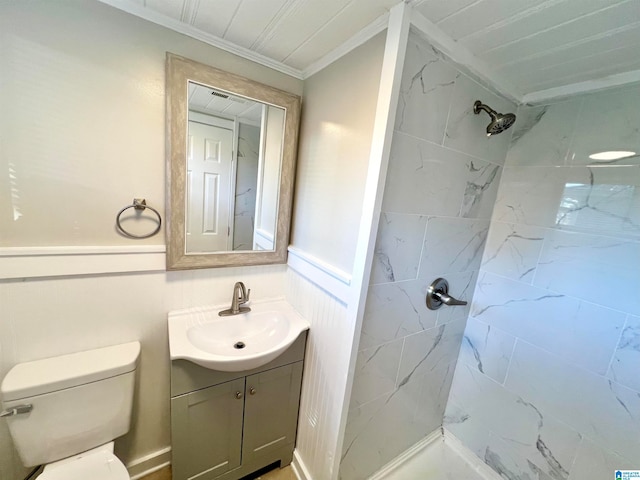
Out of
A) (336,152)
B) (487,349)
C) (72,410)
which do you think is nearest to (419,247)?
(336,152)

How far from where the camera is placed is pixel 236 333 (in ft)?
4.22

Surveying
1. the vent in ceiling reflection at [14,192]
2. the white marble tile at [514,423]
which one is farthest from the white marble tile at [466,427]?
the vent in ceiling reflection at [14,192]

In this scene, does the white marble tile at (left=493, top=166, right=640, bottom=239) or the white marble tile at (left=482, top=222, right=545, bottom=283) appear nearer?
the white marble tile at (left=493, top=166, right=640, bottom=239)

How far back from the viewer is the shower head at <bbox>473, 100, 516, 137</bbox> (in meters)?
0.99

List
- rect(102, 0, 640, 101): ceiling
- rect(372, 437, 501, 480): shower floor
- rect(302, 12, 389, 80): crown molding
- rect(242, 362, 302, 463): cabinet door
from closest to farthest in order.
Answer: rect(102, 0, 640, 101): ceiling
rect(302, 12, 389, 80): crown molding
rect(242, 362, 302, 463): cabinet door
rect(372, 437, 501, 480): shower floor

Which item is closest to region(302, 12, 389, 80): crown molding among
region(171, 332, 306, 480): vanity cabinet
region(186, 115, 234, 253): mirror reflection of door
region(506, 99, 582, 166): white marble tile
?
region(186, 115, 234, 253): mirror reflection of door

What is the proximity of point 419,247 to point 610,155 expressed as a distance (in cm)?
88

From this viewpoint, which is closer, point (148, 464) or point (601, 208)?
point (601, 208)

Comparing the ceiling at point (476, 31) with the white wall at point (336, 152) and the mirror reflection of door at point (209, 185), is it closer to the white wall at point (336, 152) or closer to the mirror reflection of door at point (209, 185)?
the white wall at point (336, 152)

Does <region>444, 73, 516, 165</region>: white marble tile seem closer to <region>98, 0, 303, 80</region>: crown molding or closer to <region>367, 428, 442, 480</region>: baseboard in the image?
<region>98, 0, 303, 80</region>: crown molding

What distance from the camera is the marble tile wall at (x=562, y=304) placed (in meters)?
0.99

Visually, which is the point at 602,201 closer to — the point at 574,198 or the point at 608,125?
the point at 574,198

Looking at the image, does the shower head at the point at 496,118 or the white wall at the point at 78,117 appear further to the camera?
the shower head at the point at 496,118

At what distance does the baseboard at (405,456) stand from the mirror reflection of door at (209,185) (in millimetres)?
1527
